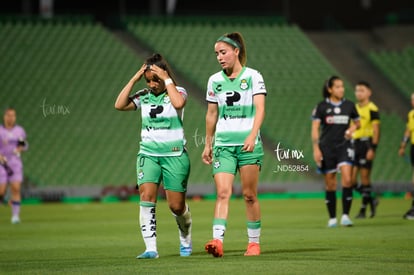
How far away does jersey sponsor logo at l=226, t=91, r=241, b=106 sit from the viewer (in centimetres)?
1096

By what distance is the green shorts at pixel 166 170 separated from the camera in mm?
11148

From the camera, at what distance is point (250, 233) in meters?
11.2

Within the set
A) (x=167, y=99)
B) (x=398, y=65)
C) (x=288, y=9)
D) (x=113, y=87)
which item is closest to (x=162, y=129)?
(x=167, y=99)

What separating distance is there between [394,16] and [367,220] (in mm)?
22671

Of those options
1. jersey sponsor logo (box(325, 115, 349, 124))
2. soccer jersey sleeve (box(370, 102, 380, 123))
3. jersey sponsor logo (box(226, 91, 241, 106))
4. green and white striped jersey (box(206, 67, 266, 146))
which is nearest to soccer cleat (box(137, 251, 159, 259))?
green and white striped jersey (box(206, 67, 266, 146))

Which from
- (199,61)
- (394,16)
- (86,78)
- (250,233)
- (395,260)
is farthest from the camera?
(394,16)

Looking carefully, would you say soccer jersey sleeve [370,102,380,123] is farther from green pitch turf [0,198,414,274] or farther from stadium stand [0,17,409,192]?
stadium stand [0,17,409,192]

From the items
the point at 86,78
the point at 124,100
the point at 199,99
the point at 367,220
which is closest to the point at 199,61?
the point at 199,99

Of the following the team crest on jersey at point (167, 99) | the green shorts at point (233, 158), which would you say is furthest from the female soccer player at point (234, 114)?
the team crest on jersey at point (167, 99)

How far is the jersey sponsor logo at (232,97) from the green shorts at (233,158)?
49cm

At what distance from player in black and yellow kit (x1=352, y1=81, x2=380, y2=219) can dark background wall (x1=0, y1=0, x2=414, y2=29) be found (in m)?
19.2

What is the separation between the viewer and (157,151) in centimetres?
1119

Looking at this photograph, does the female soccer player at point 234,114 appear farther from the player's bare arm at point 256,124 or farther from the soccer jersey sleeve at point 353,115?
the soccer jersey sleeve at point 353,115

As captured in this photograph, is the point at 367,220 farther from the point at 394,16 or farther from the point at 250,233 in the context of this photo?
the point at 394,16
